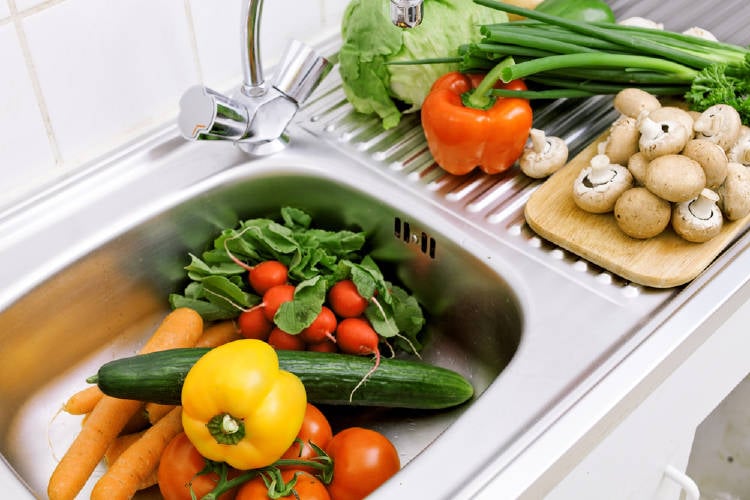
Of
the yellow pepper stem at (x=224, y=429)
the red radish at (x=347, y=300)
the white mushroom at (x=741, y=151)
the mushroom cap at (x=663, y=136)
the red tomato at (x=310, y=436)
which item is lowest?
the red tomato at (x=310, y=436)

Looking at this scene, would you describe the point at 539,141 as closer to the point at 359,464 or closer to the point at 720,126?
the point at 720,126

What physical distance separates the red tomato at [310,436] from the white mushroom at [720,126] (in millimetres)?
507

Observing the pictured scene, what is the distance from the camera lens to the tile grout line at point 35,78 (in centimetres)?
89

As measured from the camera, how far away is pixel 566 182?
1.01 meters

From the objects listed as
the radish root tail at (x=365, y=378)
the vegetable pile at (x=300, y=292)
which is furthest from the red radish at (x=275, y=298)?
the radish root tail at (x=365, y=378)

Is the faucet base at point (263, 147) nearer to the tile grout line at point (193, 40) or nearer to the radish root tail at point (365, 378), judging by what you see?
the tile grout line at point (193, 40)

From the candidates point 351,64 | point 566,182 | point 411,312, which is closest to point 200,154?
point 351,64

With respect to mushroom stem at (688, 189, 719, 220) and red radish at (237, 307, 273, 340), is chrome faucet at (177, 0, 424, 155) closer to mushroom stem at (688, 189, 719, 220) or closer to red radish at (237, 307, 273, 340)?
red radish at (237, 307, 273, 340)

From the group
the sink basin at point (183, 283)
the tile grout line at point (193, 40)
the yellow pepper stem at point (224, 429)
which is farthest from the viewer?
the tile grout line at point (193, 40)

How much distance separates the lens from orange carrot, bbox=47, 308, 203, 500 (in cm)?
84

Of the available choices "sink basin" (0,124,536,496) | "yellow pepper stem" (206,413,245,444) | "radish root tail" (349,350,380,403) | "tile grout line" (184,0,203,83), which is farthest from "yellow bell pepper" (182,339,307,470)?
"tile grout line" (184,0,203,83)

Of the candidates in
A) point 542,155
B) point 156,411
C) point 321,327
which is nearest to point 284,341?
point 321,327

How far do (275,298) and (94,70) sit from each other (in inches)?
12.9

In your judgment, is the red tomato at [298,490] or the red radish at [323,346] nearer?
the red tomato at [298,490]
